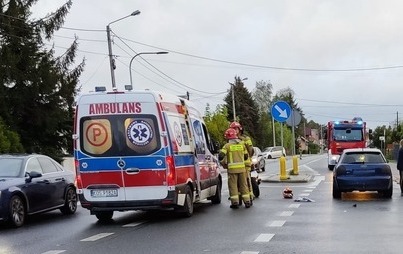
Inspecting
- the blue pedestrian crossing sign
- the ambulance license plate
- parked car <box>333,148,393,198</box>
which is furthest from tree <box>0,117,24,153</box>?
the ambulance license plate

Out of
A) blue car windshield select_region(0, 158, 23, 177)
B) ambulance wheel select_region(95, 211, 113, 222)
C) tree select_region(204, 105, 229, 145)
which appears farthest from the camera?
tree select_region(204, 105, 229, 145)

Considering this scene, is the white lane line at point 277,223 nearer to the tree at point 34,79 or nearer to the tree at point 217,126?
the tree at point 34,79

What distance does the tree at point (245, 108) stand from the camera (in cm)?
10344

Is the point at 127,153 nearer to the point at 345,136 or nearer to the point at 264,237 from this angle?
the point at 264,237

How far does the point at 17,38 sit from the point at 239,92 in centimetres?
7187

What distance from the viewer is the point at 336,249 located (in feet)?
31.1

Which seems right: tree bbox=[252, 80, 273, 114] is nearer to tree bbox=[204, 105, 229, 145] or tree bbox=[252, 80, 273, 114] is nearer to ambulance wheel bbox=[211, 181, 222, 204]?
tree bbox=[204, 105, 229, 145]

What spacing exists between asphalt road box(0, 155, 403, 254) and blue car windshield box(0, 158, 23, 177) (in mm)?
1128

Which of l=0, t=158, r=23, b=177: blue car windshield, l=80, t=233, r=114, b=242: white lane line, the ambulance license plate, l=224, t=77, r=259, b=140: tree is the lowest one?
l=80, t=233, r=114, b=242: white lane line

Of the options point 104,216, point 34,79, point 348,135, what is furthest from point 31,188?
point 348,135

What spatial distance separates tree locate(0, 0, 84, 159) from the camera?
3656 cm

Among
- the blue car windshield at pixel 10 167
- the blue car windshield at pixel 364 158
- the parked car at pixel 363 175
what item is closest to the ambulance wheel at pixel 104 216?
the blue car windshield at pixel 10 167

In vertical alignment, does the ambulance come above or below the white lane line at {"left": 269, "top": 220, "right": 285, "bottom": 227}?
above

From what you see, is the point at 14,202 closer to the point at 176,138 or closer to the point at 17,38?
the point at 176,138
